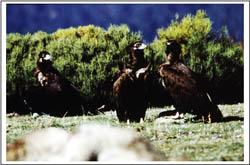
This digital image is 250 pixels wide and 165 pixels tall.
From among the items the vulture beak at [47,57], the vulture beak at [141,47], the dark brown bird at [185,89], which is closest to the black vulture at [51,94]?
the vulture beak at [47,57]

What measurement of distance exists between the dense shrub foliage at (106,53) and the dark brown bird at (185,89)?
12 centimetres

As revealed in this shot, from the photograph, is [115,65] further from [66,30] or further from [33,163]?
[33,163]

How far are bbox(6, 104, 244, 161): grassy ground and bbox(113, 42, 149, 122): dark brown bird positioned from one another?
0.51 feet

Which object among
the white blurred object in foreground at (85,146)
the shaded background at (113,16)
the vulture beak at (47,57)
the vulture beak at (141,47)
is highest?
the shaded background at (113,16)

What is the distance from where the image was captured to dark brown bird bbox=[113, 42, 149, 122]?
9859mm

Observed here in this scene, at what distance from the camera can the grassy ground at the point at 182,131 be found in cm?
907

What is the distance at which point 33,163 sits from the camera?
9.17 metres

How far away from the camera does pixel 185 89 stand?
9766 millimetres

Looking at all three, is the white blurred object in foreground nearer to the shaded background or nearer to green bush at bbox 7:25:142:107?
green bush at bbox 7:25:142:107

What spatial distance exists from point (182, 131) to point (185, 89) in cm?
66

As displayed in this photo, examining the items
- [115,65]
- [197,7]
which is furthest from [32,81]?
[197,7]

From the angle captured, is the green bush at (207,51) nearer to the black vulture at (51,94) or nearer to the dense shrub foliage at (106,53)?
the dense shrub foliage at (106,53)

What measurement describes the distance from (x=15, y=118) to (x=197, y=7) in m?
3.19

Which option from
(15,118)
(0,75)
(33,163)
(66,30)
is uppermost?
(66,30)
